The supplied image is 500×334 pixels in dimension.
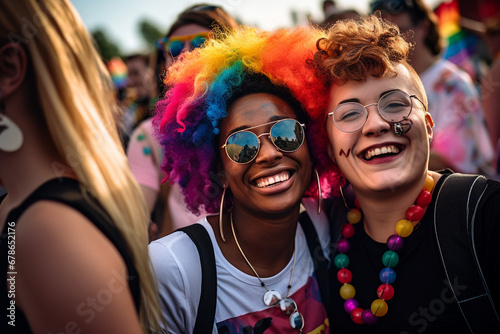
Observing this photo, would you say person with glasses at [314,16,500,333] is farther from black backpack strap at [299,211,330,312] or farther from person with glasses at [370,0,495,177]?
person with glasses at [370,0,495,177]

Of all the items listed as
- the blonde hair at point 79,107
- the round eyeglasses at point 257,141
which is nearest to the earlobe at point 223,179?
the round eyeglasses at point 257,141

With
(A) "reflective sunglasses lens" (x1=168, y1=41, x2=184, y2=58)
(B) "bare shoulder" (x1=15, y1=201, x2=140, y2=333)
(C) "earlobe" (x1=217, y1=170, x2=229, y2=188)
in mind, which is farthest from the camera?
(A) "reflective sunglasses lens" (x1=168, y1=41, x2=184, y2=58)

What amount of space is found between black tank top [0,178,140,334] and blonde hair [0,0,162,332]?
0.10ft

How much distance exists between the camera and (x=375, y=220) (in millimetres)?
2260

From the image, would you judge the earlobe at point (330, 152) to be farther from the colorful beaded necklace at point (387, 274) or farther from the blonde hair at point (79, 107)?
the blonde hair at point (79, 107)

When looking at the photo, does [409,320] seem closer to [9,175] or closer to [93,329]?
[93,329]

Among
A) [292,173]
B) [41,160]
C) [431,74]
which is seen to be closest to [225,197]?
[292,173]

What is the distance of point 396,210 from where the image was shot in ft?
7.16

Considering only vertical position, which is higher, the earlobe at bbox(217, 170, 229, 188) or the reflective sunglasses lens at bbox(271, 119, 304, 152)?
the reflective sunglasses lens at bbox(271, 119, 304, 152)

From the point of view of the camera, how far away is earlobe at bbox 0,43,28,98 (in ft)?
4.09

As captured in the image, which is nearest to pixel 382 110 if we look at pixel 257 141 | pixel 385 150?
pixel 385 150

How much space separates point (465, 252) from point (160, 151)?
2.27 meters

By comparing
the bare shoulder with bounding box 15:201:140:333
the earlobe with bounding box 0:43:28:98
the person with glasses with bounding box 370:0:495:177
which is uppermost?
the earlobe with bounding box 0:43:28:98

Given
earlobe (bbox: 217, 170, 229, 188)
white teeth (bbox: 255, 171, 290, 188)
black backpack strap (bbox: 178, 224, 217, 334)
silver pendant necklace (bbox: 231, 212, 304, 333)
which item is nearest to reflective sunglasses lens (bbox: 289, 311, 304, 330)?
silver pendant necklace (bbox: 231, 212, 304, 333)
